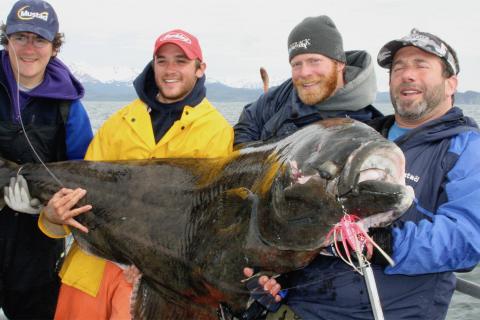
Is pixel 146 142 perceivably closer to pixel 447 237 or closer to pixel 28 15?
pixel 28 15

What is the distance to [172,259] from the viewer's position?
3.65 m

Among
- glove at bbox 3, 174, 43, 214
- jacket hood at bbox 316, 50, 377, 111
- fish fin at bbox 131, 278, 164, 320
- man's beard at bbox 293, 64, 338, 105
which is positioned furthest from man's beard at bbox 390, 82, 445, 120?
glove at bbox 3, 174, 43, 214

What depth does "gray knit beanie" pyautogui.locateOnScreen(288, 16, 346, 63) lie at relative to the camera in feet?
14.3

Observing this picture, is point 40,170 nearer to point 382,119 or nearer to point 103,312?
point 103,312

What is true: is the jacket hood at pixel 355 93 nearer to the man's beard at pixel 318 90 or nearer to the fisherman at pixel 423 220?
the man's beard at pixel 318 90

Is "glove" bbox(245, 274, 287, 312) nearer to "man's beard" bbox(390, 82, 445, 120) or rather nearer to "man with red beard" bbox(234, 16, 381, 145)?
"man with red beard" bbox(234, 16, 381, 145)

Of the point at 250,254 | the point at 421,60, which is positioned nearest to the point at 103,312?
the point at 250,254

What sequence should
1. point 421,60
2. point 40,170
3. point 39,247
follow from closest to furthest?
point 421,60, point 40,170, point 39,247

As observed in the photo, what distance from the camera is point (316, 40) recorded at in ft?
14.4

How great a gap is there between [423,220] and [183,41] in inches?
97.8

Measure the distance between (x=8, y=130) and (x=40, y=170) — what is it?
0.68 metres

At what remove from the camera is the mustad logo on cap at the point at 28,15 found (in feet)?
15.1

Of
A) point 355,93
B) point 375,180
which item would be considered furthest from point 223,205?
point 355,93

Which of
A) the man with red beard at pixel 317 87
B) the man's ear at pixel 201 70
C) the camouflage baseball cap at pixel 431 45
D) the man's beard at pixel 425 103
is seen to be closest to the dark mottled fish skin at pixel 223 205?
the man with red beard at pixel 317 87
